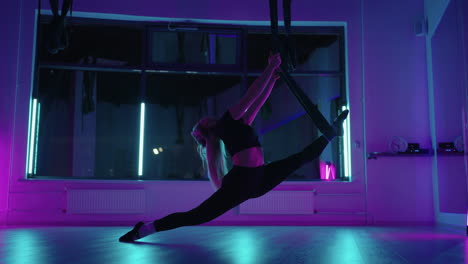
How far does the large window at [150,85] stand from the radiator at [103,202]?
351mm

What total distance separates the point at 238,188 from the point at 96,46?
15.8ft

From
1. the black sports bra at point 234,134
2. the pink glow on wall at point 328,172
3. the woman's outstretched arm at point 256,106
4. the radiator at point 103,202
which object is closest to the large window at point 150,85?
the pink glow on wall at point 328,172

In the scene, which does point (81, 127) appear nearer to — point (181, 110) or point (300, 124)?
point (181, 110)

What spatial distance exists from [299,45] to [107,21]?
2.97 meters

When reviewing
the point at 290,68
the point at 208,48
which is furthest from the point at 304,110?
the point at 290,68

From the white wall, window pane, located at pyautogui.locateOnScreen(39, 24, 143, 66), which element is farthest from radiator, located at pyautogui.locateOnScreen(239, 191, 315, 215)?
window pane, located at pyautogui.locateOnScreen(39, 24, 143, 66)

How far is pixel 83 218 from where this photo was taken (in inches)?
204

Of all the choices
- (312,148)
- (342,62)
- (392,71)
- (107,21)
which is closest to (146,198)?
(107,21)

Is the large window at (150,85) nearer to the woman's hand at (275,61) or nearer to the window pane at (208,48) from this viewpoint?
the window pane at (208,48)

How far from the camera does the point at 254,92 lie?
2.74 m

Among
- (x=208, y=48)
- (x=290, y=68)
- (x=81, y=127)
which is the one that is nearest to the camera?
(x=290, y=68)

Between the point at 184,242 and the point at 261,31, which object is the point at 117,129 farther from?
the point at 184,242

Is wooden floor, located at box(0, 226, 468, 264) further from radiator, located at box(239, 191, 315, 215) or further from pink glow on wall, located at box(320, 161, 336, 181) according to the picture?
pink glow on wall, located at box(320, 161, 336, 181)

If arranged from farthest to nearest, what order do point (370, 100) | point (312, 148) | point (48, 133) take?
point (48, 133) → point (370, 100) → point (312, 148)
